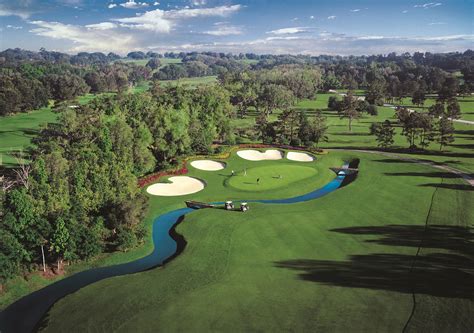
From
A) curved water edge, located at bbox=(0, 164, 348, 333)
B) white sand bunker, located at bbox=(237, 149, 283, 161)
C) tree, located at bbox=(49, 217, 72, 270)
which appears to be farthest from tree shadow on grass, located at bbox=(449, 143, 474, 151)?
tree, located at bbox=(49, 217, 72, 270)

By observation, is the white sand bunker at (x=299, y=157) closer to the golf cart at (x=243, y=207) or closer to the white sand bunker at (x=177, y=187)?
the white sand bunker at (x=177, y=187)

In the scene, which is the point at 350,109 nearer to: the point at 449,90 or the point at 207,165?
the point at 207,165

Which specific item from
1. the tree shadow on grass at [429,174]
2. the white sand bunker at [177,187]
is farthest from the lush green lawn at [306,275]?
the tree shadow on grass at [429,174]

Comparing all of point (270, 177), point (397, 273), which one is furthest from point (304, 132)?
point (397, 273)

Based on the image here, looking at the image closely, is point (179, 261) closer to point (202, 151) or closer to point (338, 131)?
point (202, 151)

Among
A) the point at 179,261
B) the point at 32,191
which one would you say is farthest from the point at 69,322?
the point at 32,191

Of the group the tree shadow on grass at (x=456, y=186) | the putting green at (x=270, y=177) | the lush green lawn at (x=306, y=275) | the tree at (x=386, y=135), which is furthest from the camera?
the tree at (x=386, y=135)

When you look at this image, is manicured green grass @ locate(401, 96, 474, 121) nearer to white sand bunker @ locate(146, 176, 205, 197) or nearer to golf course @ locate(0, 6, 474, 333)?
→ golf course @ locate(0, 6, 474, 333)
